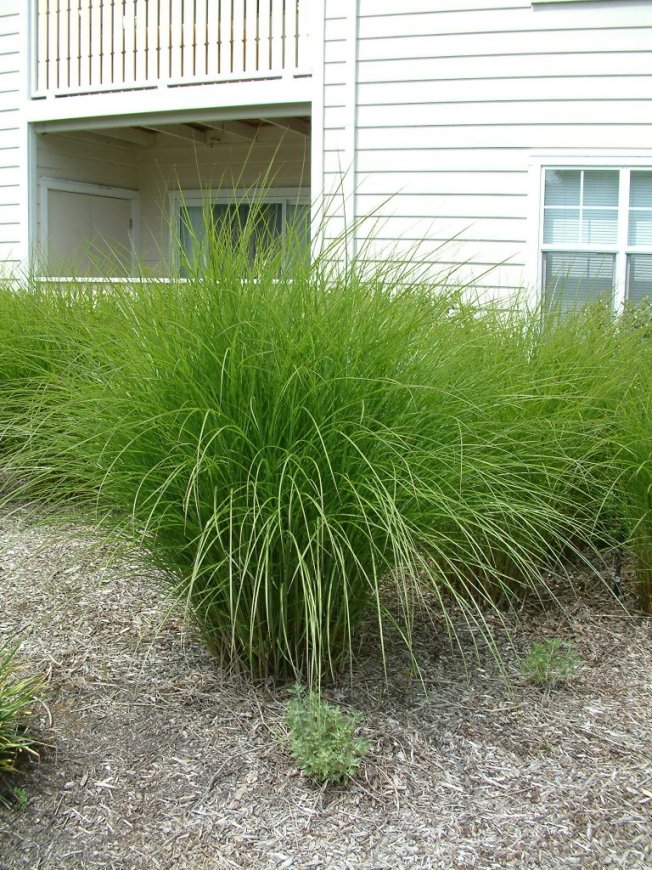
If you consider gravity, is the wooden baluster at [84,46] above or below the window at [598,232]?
above

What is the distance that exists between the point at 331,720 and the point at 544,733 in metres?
0.72

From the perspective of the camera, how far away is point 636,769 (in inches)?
107

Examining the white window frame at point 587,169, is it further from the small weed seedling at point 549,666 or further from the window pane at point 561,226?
the small weed seedling at point 549,666

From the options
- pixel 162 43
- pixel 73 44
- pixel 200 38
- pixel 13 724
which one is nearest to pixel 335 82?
pixel 200 38

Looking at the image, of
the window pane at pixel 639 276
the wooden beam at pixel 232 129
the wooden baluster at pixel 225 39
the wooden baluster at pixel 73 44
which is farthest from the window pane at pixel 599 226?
the wooden baluster at pixel 73 44

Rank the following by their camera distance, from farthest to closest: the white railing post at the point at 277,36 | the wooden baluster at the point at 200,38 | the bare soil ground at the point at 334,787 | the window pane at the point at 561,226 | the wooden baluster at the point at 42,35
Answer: the wooden baluster at the point at 42,35 < the wooden baluster at the point at 200,38 < the white railing post at the point at 277,36 < the window pane at the point at 561,226 < the bare soil ground at the point at 334,787

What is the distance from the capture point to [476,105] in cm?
760

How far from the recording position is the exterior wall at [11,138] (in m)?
9.74

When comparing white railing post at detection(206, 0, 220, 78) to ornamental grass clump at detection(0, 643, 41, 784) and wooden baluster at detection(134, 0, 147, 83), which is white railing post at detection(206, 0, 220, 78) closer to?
wooden baluster at detection(134, 0, 147, 83)

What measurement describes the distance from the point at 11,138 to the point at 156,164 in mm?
1599

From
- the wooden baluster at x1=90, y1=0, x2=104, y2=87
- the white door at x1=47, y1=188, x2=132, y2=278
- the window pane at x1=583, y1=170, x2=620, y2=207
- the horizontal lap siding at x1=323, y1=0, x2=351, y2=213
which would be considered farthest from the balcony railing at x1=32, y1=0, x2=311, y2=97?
the window pane at x1=583, y1=170, x2=620, y2=207

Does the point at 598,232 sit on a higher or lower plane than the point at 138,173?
lower

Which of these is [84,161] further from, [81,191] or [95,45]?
[95,45]

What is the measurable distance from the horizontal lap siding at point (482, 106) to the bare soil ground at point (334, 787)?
4582 millimetres
